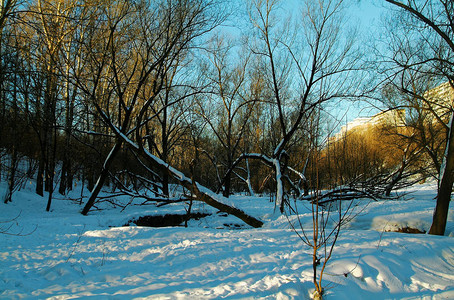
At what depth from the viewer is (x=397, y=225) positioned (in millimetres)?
6652

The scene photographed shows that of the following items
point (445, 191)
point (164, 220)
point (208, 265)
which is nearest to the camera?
point (208, 265)

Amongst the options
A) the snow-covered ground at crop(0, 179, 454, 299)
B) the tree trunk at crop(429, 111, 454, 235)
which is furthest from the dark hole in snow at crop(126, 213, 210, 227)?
the tree trunk at crop(429, 111, 454, 235)

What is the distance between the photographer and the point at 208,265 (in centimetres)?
363

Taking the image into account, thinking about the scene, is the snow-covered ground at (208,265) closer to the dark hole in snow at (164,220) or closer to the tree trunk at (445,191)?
the tree trunk at (445,191)

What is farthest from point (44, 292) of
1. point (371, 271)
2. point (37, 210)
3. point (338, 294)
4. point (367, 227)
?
point (37, 210)

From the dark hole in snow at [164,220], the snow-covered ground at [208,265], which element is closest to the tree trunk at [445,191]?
the snow-covered ground at [208,265]

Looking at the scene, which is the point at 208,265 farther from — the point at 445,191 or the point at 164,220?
the point at 164,220

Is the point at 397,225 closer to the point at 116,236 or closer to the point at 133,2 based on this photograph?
the point at 116,236

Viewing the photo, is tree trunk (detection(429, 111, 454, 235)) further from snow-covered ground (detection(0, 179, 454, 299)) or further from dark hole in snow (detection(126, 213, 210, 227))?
dark hole in snow (detection(126, 213, 210, 227))

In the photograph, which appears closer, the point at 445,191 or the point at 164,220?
the point at 445,191

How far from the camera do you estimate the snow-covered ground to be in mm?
2883

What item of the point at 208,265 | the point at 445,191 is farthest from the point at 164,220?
the point at 445,191

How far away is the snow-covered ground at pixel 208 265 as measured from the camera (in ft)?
9.46

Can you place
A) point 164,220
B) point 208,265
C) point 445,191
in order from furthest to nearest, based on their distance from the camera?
point 164,220
point 445,191
point 208,265
